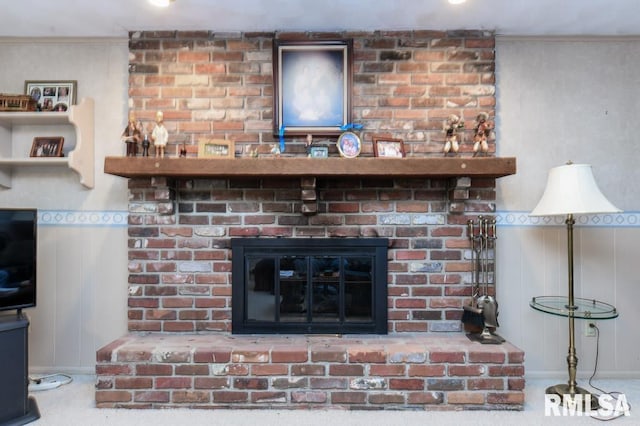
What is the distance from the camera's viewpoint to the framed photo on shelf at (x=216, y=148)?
224 centimetres

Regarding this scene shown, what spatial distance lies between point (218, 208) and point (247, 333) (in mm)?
756

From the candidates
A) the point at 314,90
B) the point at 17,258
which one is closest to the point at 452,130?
the point at 314,90

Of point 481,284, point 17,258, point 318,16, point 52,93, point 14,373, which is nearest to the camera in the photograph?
point 14,373

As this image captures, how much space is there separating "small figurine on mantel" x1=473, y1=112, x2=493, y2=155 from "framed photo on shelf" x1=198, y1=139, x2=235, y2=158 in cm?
140

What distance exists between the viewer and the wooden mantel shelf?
206 cm

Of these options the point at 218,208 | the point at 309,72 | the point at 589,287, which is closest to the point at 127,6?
the point at 309,72

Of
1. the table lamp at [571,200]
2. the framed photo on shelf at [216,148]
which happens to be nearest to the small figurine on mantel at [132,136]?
the framed photo on shelf at [216,148]

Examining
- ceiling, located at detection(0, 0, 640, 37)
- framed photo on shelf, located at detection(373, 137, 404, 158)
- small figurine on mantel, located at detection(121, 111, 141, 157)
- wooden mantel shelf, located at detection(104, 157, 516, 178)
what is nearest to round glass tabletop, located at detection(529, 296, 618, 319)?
wooden mantel shelf, located at detection(104, 157, 516, 178)

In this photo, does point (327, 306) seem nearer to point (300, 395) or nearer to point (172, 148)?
point (300, 395)

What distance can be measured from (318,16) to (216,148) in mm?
933

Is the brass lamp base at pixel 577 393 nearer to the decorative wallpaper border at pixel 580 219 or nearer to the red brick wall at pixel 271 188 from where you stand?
the red brick wall at pixel 271 188

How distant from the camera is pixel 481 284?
90.9 inches

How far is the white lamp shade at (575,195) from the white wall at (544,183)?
31 centimetres

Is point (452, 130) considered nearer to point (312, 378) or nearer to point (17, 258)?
point (312, 378)
